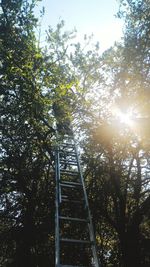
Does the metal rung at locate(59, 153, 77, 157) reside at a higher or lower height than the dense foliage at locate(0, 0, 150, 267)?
lower

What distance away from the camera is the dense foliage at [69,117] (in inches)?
357

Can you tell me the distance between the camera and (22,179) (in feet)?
44.2

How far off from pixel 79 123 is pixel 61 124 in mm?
1442

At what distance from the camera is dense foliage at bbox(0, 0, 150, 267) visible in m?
9.06

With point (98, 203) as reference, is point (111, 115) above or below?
above

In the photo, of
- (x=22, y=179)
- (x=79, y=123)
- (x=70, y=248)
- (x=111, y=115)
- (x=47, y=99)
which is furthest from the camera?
(x=22, y=179)

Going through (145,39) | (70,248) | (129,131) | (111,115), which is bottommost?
(70,248)

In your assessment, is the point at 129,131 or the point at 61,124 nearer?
the point at 61,124

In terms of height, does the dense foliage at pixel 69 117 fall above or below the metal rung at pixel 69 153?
above

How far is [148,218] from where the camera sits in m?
17.7

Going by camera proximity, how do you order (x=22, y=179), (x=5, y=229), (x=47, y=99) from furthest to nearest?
(x=5, y=229) → (x=22, y=179) → (x=47, y=99)

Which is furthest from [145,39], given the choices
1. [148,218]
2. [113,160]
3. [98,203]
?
[148,218]

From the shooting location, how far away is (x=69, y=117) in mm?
9484

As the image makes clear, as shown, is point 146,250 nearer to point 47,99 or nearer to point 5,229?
point 5,229
